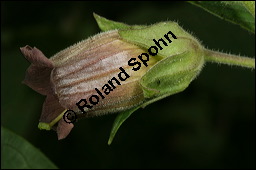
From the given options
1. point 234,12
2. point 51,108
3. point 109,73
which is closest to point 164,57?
point 109,73

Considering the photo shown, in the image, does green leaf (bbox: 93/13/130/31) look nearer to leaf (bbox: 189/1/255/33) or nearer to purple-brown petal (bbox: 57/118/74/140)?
purple-brown petal (bbox: 57/118/74/140)

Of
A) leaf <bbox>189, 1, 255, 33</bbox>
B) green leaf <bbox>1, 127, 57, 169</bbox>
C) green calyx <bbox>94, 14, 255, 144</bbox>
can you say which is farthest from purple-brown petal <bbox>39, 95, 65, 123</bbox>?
leaf <bbox>189, 1, 255, 33</bbox>

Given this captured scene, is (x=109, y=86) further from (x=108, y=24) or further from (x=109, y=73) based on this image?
(x=108, y=24)

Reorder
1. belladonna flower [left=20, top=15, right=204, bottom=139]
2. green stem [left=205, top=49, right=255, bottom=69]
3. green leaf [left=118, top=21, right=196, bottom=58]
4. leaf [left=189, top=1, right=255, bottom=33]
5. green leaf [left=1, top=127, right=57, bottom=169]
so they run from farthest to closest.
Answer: green leaf [left=1, top=127, right=57, bottom=169], leaf [left=189, top=1, right=255, bottom=33], green stem [left=205, top=49, right=255, bottom=69], green leaf [left=118, top=21, right=196, bottom=58], belladonna flower [left=20, top=15, right=204, bottom=139]

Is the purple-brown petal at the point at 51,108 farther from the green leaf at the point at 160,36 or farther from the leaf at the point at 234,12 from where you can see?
the leaf at the point at 234,12

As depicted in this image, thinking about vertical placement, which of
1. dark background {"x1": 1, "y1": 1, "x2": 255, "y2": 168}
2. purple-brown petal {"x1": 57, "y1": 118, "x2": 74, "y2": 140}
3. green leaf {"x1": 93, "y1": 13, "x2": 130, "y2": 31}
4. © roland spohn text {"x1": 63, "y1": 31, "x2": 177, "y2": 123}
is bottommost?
dark background {"x1": 1, "y1": 1, "x2": 255, "y2": 168}

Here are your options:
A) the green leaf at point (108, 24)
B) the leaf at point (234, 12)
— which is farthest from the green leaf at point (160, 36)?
the leaf at point (234, 12)
